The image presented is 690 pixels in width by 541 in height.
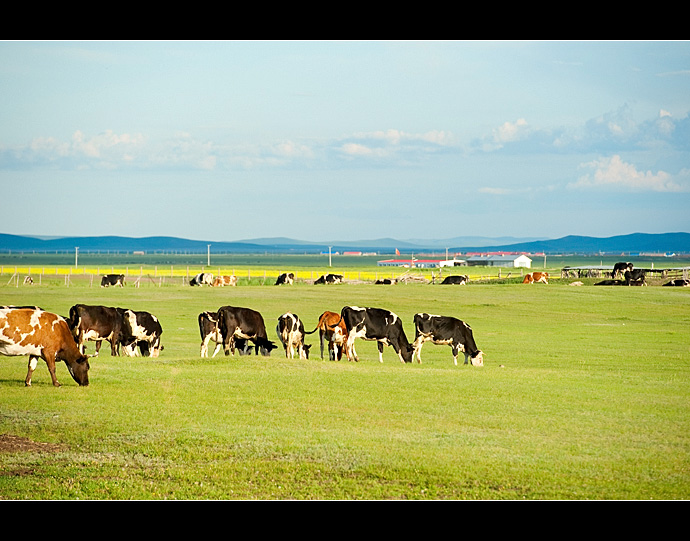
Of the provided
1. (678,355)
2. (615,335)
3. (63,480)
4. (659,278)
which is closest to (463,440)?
(63,480)

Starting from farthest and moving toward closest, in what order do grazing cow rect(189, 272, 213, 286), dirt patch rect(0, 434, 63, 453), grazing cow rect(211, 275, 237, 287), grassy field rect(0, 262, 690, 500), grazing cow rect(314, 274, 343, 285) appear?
grazing cow rect(314, 274, 343, 285)
grazing cow rect(211, 275, 237, 287)
grazing cow rect(189, 272, 213, 286)
dirt patch rect(0, 434, 63, 453)
grassy field rect(0, 262, 690, 500)

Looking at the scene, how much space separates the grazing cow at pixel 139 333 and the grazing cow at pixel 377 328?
4544mm

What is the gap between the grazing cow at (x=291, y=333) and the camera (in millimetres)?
19172

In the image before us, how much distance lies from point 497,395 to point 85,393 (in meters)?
6.40

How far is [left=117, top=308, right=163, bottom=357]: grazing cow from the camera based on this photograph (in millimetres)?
19219

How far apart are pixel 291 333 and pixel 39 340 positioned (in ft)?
24.1

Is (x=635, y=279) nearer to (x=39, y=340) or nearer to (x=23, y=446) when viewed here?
(x=39, y=340)

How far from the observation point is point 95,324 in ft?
58.8

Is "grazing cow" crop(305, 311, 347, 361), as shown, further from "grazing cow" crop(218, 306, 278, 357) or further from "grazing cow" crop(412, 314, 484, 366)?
"grazing cow" crop(412, 314, 484, 366)

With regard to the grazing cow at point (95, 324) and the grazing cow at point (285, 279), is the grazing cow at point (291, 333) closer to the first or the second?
the grazing cow at point (95, 324)

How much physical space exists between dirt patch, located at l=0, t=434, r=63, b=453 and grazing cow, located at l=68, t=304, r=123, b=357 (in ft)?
21.9

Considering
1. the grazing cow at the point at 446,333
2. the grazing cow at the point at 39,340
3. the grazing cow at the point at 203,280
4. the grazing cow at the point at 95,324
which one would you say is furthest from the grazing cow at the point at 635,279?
the grazing cow at the point at 39,340

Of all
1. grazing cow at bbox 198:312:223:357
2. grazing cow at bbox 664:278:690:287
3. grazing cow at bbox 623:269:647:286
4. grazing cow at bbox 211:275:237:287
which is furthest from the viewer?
grazing cow at bbox 211:275:237:287

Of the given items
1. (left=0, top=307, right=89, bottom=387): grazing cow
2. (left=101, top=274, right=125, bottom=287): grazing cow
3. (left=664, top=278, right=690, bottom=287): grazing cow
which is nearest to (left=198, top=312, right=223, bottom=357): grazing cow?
(left=0, top=307, right=89, bottom=387): grazing cow
